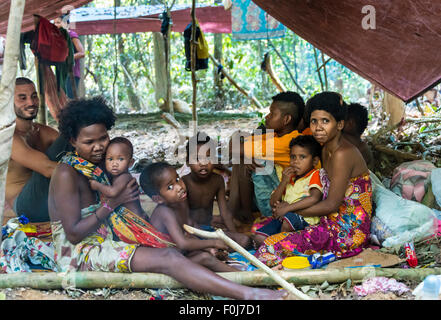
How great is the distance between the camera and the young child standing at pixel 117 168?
237 cm

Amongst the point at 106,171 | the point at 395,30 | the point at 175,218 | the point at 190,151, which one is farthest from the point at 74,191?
the point at 395,30

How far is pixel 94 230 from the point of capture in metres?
2.35

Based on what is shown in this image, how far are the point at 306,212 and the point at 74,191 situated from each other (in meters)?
1.28

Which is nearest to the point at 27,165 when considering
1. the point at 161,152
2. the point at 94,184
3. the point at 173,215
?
the point at 94,184

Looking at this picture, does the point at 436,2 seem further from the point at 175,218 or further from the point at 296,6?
the point at 175,218

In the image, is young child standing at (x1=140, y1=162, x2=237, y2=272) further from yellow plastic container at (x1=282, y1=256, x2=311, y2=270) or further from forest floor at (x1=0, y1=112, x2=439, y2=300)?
yellow plastic container at (x1=282, y1=256, x2=311, y2=270)

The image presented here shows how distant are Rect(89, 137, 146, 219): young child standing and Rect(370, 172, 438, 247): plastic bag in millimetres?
1470

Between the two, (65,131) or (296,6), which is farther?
(296,6)

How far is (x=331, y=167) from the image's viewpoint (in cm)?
261

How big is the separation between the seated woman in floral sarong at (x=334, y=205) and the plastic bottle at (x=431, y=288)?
1.69ft

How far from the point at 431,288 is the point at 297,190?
0.94 m

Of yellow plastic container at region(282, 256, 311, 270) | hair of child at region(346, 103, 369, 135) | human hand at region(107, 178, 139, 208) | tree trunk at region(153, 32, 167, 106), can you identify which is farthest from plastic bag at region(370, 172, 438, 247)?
tree trunk at region(153, 32, 167, 106)

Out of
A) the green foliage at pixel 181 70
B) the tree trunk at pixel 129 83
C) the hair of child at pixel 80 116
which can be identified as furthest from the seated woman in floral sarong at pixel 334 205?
the tree trunk at pixel 129 83
